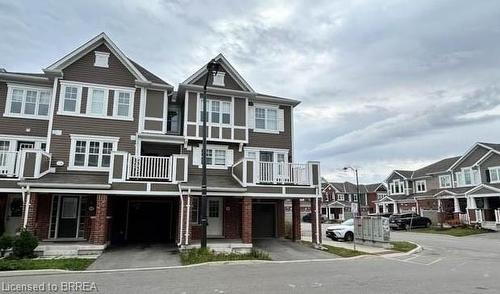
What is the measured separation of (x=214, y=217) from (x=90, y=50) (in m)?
11.2

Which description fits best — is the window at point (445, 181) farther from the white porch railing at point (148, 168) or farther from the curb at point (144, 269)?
the white porch railing at point (148, 168)

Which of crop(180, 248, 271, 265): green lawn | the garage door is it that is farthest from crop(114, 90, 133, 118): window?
the garage door

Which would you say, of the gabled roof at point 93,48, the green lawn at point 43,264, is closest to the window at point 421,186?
the gabled roof at point 93,48

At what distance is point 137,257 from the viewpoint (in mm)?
15188

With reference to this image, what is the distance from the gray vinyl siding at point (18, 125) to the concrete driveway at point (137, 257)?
7.49 meters

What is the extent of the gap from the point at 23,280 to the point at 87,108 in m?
10.8

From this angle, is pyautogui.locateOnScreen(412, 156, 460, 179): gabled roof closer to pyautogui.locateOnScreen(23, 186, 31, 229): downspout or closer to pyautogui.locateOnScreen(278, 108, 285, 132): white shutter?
pyautogui.locateOnScreen(278, 108, 285, 132): white shutter

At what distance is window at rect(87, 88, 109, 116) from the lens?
19.5m

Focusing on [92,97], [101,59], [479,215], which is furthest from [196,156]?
[479,215]

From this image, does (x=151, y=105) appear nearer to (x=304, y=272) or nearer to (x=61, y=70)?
(x=61, y=70)

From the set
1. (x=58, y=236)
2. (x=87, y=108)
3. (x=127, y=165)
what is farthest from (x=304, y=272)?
(x=87, y=108)

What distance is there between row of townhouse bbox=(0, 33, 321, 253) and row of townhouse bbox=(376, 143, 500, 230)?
28.5 m

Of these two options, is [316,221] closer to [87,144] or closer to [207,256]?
[207,256]

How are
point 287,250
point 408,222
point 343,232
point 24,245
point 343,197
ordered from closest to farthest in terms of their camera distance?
point 24,245
point 287,250
point 343,232
point 408,222
point 343,197
